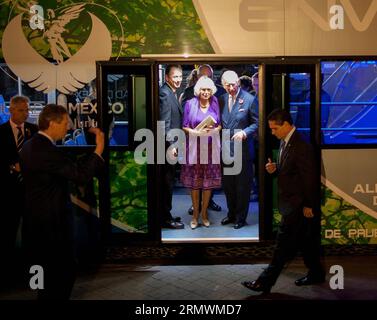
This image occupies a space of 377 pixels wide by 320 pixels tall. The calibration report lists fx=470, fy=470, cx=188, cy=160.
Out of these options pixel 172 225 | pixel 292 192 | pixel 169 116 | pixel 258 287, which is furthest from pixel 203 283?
pixel 169 116

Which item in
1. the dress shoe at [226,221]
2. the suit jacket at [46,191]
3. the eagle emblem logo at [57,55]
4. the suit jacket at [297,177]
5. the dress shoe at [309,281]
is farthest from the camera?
the dress shoe at [226,221]

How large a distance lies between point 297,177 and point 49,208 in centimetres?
236

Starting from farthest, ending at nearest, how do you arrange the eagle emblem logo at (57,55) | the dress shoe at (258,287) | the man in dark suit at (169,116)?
1. the man in dark suit at (169,116)
2. the eagle emblem logo at (57,55)
3. the dress shoe at (258,287)

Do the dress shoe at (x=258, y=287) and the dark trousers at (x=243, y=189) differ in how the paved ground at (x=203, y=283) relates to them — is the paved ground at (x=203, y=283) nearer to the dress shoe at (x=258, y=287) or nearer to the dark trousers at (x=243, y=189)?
the dress shoe at (x=258, y=287)

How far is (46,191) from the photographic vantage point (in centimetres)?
374

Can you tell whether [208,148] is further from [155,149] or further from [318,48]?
[318,48]

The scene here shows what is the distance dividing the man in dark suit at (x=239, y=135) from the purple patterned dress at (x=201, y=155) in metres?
0.22

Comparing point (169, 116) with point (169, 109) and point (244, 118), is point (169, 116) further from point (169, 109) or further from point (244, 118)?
point (244, 118)

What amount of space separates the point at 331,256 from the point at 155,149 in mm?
2569

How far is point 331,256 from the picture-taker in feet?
19.2

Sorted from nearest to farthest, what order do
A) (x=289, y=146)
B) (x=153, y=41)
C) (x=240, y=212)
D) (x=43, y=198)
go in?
(x=43, y=198)
(x=289, y=146)
(x=153, y=41)
(x=240, y=212)

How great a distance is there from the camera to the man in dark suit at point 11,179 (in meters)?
5.20

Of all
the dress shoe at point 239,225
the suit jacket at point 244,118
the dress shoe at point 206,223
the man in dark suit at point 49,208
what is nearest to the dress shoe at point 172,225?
the dress shoe at point 206,223

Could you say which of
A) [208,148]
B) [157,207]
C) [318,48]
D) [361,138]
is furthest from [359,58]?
[157,207]
